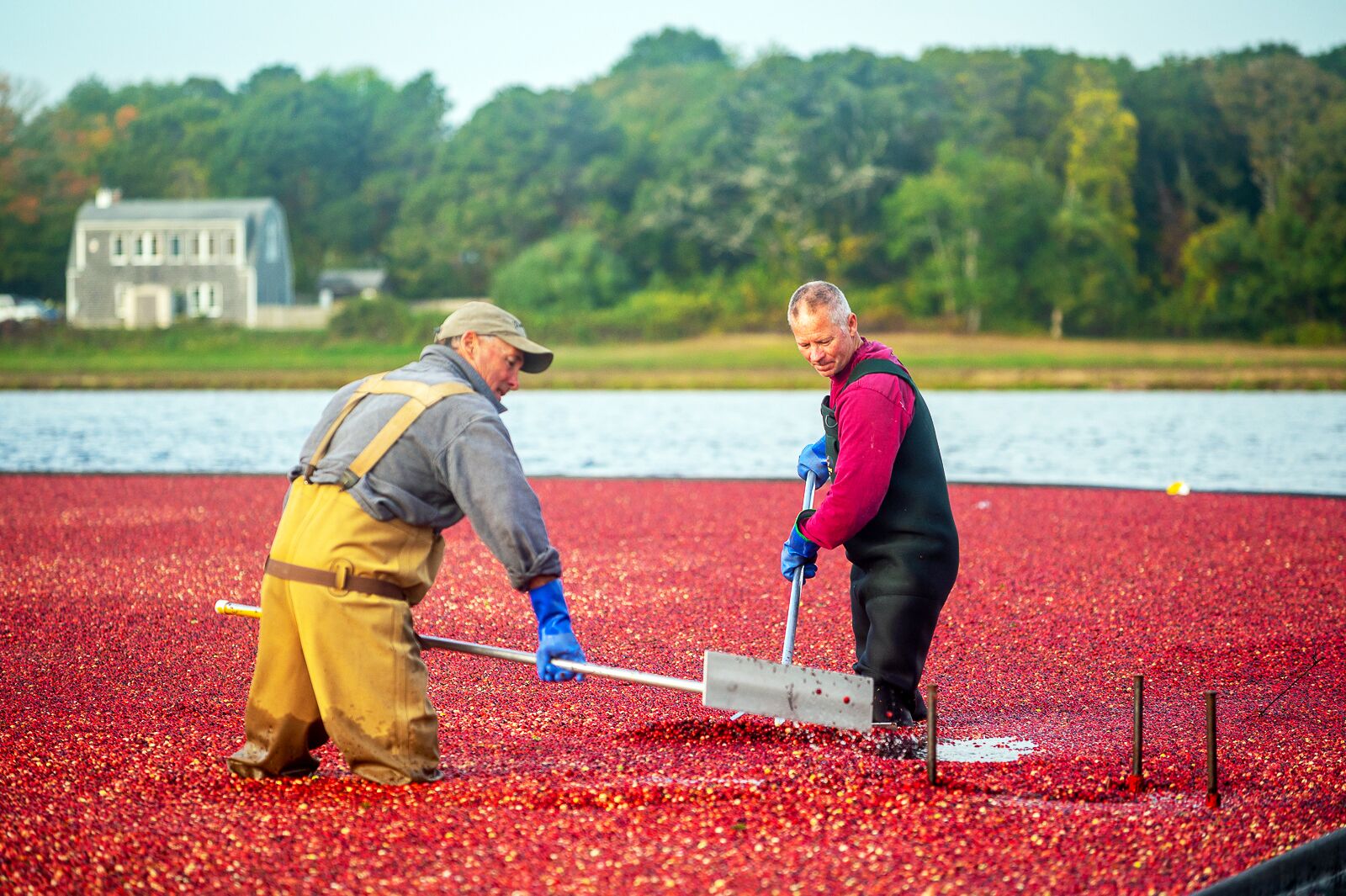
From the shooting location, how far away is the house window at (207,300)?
57.3m

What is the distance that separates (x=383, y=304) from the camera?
54938 mm

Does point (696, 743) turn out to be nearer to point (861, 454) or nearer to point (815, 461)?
point (815, 461)

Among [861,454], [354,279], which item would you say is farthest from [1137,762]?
[354,279]

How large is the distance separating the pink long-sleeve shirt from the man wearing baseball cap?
1111mm

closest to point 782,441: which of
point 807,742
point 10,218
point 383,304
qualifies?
point 807,742

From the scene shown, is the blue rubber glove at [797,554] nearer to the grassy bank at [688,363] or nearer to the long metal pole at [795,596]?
the long metal pole at [795,596]

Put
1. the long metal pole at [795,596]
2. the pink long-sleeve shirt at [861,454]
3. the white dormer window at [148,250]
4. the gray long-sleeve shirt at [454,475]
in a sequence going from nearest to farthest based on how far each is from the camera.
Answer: the gray long-sleeve shirt at [454,475] → the pink long-sleeve shirt at [861,454] → the long metal pole at [795,596] → the white dormer window at [148,250]

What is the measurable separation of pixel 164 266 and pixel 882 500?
5638 cm

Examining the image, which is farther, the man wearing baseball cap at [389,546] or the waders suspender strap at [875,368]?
the waders suspender strap at [875,368]

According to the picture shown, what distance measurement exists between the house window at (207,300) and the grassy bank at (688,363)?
229 centimetres

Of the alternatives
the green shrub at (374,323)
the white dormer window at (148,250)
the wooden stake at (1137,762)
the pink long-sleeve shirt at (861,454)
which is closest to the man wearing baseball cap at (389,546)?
the pink long-sleeve shirt at (861,454)

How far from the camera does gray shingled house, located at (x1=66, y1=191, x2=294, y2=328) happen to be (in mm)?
56656

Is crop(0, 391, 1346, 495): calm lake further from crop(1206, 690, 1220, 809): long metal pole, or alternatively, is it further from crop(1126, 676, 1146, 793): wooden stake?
crop(1206, 690, 1220, 809): long metal pole

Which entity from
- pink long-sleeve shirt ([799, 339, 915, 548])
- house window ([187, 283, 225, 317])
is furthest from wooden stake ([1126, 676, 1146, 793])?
house window ([187, 283, 225, 317])
